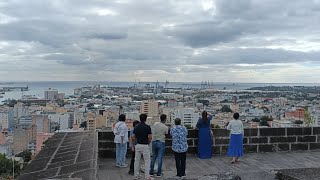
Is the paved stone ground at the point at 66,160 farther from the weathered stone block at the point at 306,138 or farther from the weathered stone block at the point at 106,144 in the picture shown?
the weathered stone block at the point at 306,138

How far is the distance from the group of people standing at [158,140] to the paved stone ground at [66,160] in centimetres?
70

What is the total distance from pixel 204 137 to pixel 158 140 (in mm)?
2096

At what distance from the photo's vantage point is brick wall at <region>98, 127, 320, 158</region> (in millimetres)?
9156

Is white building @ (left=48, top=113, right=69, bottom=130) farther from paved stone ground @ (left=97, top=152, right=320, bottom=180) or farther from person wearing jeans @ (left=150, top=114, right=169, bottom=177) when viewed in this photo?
person wearing jeans @ (left=150, top=114, right=169, bottom=177)

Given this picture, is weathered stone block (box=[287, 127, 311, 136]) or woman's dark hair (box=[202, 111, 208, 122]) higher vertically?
woman's dark hair (box=[202, 111, 208, 122])

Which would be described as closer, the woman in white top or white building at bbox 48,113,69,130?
the woman in white top

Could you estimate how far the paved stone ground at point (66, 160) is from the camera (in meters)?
5.02

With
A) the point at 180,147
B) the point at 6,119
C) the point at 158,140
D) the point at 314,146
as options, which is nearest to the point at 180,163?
the point at 180,147

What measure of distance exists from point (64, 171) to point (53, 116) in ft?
144

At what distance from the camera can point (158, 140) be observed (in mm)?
7461

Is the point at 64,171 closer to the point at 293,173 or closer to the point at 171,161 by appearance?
the point at 293,173

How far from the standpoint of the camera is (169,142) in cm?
945

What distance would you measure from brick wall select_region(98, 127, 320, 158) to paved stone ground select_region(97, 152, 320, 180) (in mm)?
230

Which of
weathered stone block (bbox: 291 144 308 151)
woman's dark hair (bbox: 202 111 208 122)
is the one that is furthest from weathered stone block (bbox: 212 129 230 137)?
weathered stone block (bbox: 291 144 308 151)
